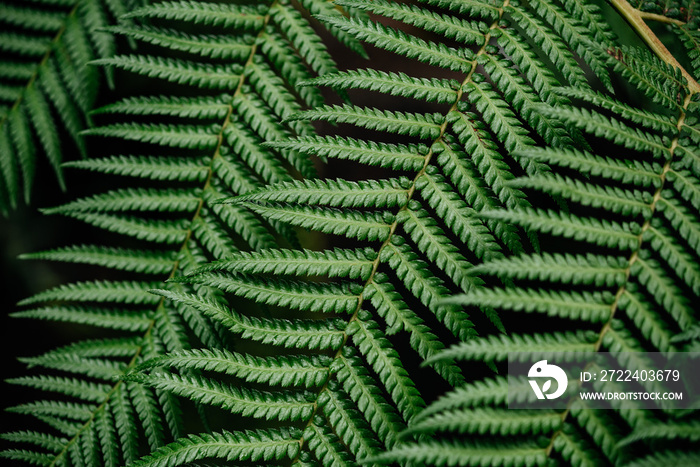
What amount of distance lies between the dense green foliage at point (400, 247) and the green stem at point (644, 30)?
11 mm

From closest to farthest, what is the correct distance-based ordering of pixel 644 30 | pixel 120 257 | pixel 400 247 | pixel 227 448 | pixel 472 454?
pixel 472 454, pixel 227 448, pixel 400 247, pixel 644 30, pixel 120 257

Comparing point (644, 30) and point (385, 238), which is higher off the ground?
point (644, 30)

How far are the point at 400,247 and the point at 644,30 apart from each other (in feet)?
3.59

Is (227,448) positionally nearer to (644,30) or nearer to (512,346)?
(512,346)

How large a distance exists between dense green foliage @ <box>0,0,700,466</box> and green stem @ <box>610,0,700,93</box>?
0.4 inches

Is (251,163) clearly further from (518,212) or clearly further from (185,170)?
(518,212)

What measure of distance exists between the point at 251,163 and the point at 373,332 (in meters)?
0.70

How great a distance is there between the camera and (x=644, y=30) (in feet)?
4.73

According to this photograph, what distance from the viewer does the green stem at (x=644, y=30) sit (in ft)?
4.57

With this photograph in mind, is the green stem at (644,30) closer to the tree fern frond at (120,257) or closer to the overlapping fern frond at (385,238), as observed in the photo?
the overlapping fern frond at (385,238)

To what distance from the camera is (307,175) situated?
1412mm

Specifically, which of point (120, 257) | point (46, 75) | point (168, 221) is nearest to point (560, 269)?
point (168, 221)

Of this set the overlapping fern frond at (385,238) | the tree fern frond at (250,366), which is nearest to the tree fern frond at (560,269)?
the overlapping fern frond at (385,238)

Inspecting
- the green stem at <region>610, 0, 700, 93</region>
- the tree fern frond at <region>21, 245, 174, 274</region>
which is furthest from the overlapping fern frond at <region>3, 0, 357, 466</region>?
the green stem at <region>610, 0, 700, 93</region>
